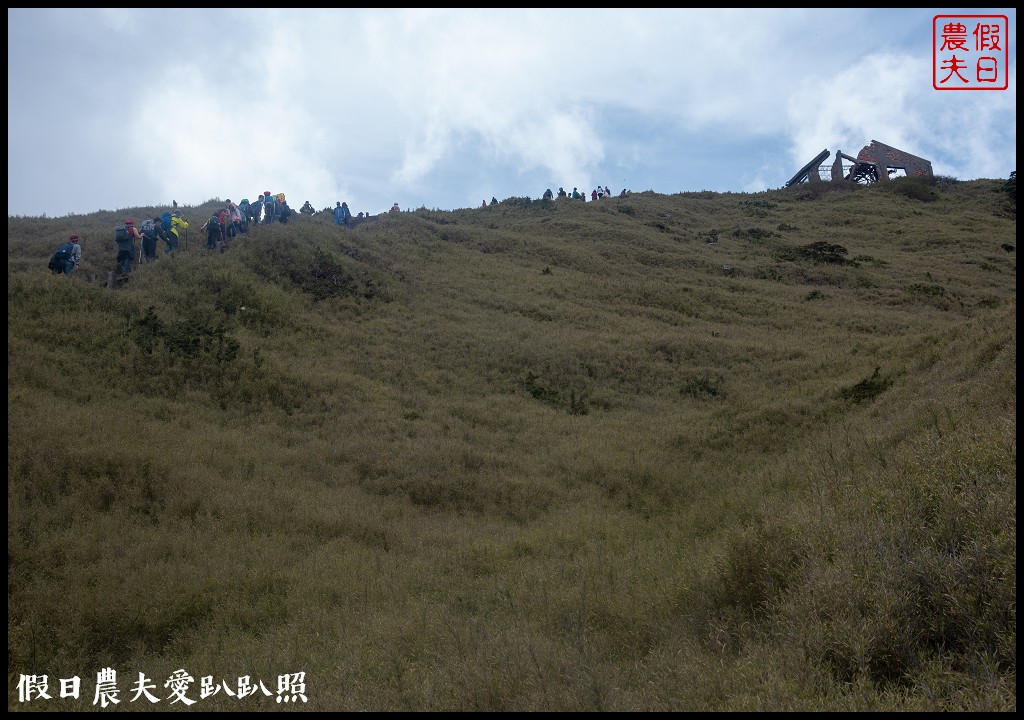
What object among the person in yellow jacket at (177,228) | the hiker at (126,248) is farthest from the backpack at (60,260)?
the person in yellow jacket at (177,228)

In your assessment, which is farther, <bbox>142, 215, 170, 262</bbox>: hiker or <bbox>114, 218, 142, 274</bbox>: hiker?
<bbox>142, 215, 170, 262</bbox>: hiker

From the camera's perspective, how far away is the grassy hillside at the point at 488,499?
410cm

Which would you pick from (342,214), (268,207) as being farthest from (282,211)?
(342,214)

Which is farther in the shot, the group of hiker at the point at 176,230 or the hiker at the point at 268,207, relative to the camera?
the hiker at the point at 268,207

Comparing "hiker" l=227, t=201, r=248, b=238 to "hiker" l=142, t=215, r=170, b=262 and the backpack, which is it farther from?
the backpack

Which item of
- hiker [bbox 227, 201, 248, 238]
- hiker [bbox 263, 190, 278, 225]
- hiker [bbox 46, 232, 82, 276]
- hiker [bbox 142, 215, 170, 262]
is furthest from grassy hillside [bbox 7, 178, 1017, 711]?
hiker [bbox 263, 190, 278, 225]

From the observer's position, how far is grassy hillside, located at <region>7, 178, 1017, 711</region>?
4102 mm

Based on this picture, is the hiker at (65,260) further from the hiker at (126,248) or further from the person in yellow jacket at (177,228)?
the person in yellow jacket at (177,228)

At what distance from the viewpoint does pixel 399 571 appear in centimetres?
701

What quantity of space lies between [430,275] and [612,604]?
22.6m

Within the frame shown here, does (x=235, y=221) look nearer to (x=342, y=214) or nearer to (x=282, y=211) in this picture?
(x=282, y=211)

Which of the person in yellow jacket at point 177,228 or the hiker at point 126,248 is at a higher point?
the person in yellow jacket at point 177,228

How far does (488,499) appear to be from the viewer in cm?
970

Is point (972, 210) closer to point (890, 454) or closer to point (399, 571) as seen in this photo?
point (890, 454)
